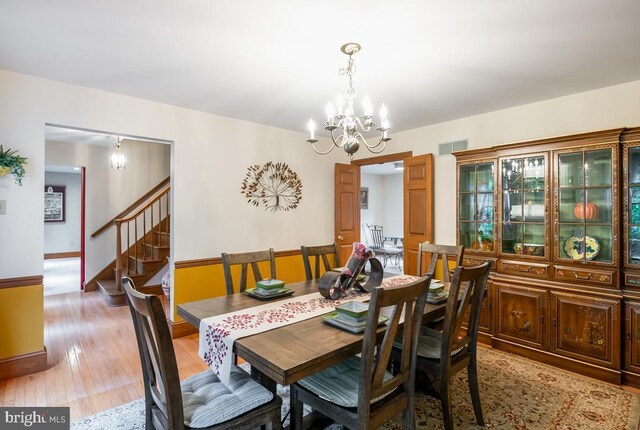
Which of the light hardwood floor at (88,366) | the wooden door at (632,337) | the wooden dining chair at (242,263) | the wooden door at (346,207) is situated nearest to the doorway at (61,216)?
the light hardwood floor at (88,366)

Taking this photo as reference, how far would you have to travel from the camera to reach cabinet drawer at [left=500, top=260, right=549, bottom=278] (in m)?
3.08

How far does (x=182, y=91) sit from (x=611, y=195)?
386 cm

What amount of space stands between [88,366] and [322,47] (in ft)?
10.8

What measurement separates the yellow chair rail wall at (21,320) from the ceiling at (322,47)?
1.83m

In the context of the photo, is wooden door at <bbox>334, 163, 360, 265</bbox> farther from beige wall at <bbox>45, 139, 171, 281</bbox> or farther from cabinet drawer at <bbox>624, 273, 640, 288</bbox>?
beige wall at <bbox>45, 139, 171, 281</bbox>

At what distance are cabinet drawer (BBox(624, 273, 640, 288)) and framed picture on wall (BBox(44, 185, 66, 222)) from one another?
11.4 meters

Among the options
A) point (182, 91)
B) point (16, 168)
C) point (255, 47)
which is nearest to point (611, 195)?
point (255, 47)

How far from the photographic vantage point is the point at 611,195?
9.06 feet

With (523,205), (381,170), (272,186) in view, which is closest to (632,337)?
(523,205)

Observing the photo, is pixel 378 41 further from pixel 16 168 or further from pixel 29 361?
pixel 29 361

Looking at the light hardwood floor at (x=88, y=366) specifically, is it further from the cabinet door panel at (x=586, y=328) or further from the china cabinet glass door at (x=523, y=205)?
the china cabinet glass door at (x=523, y=205)

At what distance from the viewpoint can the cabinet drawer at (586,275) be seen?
2726 mm

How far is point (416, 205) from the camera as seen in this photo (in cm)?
436

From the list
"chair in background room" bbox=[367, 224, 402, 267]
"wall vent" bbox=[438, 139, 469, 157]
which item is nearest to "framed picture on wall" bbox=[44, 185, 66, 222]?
"chair in background room" bbox=[367, 224, 402, 267]
